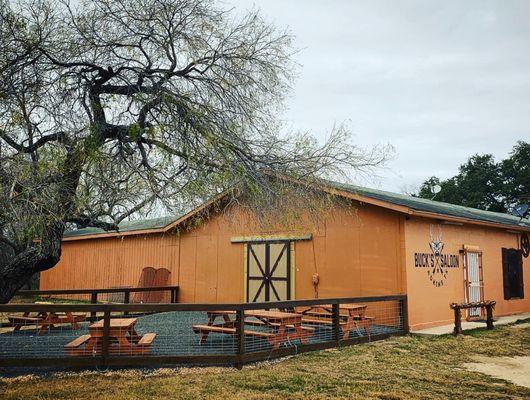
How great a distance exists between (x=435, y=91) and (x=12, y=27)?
19.4 meters

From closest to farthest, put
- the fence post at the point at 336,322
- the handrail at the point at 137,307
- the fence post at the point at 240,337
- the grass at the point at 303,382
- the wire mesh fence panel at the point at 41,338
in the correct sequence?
the grass at the point at 303,382 < the handrail at the point at 137,307 < the fence post at the point at 240,337 < the wire mesh fence panel at the point at 41,338 < the fence post at the point at 336,322

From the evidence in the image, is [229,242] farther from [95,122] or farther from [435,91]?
[435,91]

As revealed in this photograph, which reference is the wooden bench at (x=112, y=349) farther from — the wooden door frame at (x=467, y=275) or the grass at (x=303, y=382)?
the wooden door frame at (x=467, y=275)

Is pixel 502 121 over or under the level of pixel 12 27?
over

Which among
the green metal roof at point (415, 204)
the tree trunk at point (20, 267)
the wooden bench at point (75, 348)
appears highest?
the green metal roof at point (415, 204)

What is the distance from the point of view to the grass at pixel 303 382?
5801mm

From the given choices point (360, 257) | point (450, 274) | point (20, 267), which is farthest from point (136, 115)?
point (450, 274)

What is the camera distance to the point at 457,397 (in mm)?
5750

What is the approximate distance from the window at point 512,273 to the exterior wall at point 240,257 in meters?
5.22

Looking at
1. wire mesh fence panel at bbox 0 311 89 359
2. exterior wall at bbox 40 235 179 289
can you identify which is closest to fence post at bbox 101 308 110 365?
wire mesh fence panel at bbox 0 311 89 359

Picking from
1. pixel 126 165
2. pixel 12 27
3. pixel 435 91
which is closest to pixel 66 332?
pixel 126 165

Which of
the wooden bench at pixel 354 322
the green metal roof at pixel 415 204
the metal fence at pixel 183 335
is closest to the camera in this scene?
the metal fence at pixel 183 335

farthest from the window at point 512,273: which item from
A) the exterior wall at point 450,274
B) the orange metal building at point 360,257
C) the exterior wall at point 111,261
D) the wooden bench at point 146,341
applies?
the wooden bench at point 146,341

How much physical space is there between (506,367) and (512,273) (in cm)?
829
